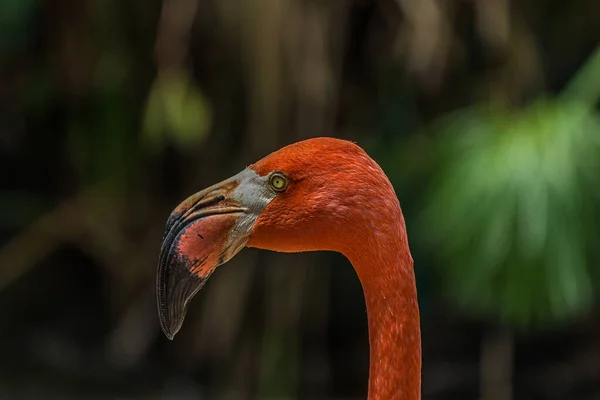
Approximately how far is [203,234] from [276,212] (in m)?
0.10

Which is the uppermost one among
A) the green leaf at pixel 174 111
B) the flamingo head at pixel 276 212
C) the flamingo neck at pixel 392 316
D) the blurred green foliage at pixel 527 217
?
the green leaf at pixel 174 111

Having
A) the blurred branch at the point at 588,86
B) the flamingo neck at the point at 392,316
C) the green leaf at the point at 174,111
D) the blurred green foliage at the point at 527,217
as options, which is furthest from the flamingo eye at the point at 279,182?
the green leaf at the point at 174,111

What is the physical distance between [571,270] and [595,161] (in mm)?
309

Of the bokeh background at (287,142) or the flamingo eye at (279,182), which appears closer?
the flamingo eye at (279,182)

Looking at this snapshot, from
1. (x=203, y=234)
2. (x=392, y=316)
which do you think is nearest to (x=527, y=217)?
(x=392, y=316)

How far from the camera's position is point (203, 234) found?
43.3 inches

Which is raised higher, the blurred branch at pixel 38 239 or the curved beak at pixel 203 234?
the blurred branch at pixel 38 239

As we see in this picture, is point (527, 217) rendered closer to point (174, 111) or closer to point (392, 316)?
point (392, 316)

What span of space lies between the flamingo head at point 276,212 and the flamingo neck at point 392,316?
0.05 m

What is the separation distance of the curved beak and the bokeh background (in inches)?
47.0

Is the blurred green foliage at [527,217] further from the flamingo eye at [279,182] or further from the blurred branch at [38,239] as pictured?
the blurred branch at [38,239]

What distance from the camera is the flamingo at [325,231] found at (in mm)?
1080

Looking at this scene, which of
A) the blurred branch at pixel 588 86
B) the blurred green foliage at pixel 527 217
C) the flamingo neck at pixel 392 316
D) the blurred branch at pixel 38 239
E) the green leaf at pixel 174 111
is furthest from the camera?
the blurred branch at pixel 38 239

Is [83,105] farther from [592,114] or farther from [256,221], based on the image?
[256,221]
